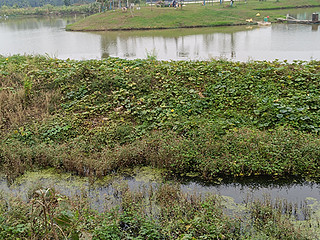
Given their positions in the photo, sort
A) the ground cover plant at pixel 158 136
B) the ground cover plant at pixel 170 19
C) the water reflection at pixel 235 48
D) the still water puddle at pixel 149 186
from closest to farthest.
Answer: the ground cover plant at pixel 158 136, the still water puddle at pixel 149 186, the water reflection at pixel 235 48, the ground cover plant at pixel 170 19

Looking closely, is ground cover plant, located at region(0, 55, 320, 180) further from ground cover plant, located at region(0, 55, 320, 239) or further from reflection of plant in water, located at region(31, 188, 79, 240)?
reflection of plant in water, located at region(31, 188, 79, 240)

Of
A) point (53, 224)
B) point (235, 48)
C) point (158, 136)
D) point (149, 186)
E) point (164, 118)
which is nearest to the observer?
point (53, 224)

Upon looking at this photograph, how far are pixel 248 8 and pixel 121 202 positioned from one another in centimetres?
3542

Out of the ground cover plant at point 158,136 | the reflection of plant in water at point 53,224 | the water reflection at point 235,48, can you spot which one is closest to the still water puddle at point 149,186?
the ground cover plant at point 158,136

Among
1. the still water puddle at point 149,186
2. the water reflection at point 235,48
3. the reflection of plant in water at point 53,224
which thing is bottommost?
the still water puddle at point 149,186

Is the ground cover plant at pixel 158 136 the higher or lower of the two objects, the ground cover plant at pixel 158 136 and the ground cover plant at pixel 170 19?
the lower

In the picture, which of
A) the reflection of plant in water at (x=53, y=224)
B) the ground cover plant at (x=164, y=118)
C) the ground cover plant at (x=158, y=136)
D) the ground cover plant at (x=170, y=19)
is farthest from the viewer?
the ground cover plant at (x=170, y=19)

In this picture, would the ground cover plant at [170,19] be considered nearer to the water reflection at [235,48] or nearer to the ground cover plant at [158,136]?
the water reflection at [235,48]

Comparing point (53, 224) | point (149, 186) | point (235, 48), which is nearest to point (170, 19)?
point (235, 48)

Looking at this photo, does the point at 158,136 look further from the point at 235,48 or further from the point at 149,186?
the point at 235,48

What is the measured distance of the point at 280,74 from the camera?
328 inches

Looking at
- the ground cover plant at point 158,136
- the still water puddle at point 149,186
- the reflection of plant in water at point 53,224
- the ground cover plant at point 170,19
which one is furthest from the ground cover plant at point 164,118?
the ground cover plant at point 170,19

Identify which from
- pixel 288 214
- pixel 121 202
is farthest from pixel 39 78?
pixel 288 214

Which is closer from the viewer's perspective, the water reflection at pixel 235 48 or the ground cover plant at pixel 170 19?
the water reflection at pixel 235 48
